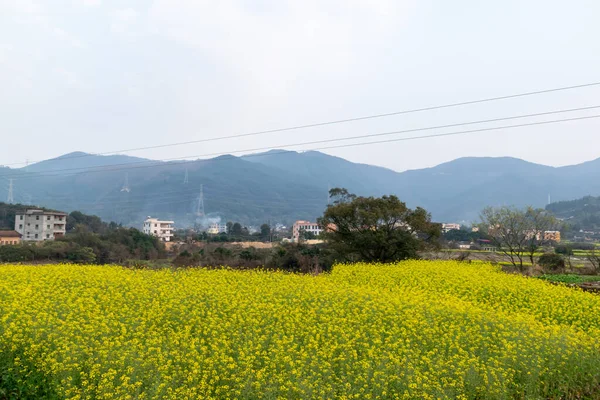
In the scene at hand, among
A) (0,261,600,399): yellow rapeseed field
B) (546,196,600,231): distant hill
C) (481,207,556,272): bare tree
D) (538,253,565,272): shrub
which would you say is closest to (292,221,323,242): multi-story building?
(481,207,556,272): bare tree

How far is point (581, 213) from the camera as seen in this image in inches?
3807

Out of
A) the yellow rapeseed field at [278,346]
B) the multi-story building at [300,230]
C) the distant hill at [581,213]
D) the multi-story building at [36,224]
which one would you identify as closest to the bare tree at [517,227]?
the yellow rapeseed field at [278,346]

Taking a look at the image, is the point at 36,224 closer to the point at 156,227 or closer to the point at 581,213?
the point at 156,227

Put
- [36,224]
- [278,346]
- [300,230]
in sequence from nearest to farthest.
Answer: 1. [278,346]
2. [36,224]
3. [300,230]

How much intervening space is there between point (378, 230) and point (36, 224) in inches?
1877

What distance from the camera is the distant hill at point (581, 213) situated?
286 feet

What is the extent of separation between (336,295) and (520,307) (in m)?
4.84

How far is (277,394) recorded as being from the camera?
5.38 metres

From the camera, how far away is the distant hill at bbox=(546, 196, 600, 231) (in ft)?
286

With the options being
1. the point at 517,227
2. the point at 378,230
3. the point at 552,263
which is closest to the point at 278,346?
the point at 378,230

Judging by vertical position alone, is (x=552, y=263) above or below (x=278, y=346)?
below

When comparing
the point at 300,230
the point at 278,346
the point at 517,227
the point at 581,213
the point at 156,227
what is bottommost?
the point at 278,346

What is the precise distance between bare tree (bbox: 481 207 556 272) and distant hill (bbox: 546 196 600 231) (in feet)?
211

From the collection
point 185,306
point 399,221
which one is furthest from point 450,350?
point 399,221
